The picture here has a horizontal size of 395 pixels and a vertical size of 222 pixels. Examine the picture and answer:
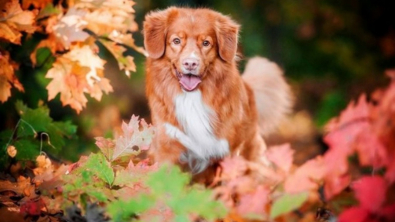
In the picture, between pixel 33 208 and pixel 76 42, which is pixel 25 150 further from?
pixel 33 208

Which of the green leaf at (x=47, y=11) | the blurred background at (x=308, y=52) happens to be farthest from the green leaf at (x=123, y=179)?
the blurred background at (x=308, y=52)

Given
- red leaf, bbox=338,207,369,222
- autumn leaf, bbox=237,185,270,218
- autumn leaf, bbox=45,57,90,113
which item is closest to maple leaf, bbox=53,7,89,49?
autumn leaf, bbox=45,57,90,113

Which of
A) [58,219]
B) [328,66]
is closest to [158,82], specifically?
[58,219]

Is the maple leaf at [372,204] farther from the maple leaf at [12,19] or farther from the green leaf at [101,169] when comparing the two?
the maple leaf at [12,19]

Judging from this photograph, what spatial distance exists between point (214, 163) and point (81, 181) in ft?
5.10

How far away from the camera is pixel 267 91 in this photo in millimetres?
4414

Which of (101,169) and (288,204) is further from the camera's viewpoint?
(101,169)

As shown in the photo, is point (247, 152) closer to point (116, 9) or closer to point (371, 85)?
point (116, 9)

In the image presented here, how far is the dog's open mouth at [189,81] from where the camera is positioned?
128 inches

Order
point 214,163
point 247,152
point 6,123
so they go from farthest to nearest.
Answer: point 6,123 < point 247,152 < point 214,163

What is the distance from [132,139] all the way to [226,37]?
1232mm

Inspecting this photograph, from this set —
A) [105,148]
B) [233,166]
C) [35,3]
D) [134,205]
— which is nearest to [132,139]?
[105,148]

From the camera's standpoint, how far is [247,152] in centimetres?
379

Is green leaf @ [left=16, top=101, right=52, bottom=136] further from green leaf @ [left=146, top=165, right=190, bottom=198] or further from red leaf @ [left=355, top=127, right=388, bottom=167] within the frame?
red leaf @ [left=355, top=127, right=388, bottom=167]
